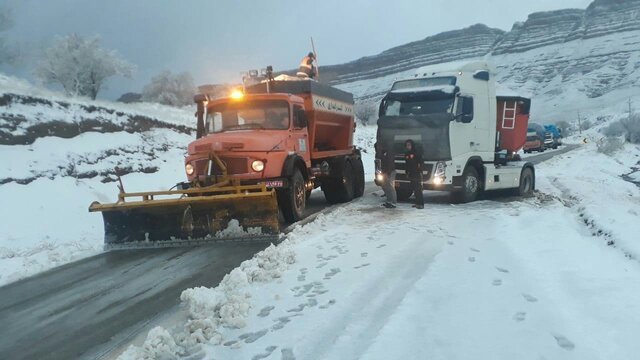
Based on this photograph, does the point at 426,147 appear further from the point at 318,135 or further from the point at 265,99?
the point at 265,99

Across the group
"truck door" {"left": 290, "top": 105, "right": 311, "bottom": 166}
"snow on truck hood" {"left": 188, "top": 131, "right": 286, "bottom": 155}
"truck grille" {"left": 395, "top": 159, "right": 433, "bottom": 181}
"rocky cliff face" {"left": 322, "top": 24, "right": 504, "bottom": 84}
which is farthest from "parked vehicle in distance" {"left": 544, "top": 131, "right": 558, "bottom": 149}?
"rocky cliff face" {"left": 322, "top": 24, "right": 504, "bottom": 84}

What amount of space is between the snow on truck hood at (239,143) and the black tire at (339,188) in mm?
3767

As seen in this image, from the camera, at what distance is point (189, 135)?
24.5 meters

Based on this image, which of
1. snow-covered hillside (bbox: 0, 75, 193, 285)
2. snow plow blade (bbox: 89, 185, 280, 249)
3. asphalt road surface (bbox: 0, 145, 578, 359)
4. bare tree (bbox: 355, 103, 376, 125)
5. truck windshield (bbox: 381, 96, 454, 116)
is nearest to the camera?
asphalt road surface (bbox: 0, 145, 578, 359)

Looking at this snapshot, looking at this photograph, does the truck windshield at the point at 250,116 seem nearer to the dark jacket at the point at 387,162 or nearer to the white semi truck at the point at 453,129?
the dark jacket at the point at 387,162

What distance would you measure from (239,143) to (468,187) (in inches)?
234

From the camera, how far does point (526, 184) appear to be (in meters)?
14.1

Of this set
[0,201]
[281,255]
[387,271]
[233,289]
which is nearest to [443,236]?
[387,271]

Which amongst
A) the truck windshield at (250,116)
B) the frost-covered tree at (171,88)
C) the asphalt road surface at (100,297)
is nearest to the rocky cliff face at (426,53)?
the frost-covered tree at (171,88)

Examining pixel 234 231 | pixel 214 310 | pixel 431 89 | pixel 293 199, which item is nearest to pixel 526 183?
pixel 431 89

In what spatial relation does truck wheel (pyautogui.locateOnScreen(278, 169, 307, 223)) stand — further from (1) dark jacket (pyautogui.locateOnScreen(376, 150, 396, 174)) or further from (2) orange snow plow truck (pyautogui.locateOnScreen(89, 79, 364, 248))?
(1) dark jacket (pyautogui.locateOnScreen(376, 150, 396, 174))

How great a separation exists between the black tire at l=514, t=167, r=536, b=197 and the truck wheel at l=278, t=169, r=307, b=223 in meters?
6.82

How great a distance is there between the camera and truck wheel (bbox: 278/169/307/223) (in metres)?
9.67

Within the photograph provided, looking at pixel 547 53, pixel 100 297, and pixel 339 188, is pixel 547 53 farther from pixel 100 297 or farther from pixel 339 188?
pixel 100 297
